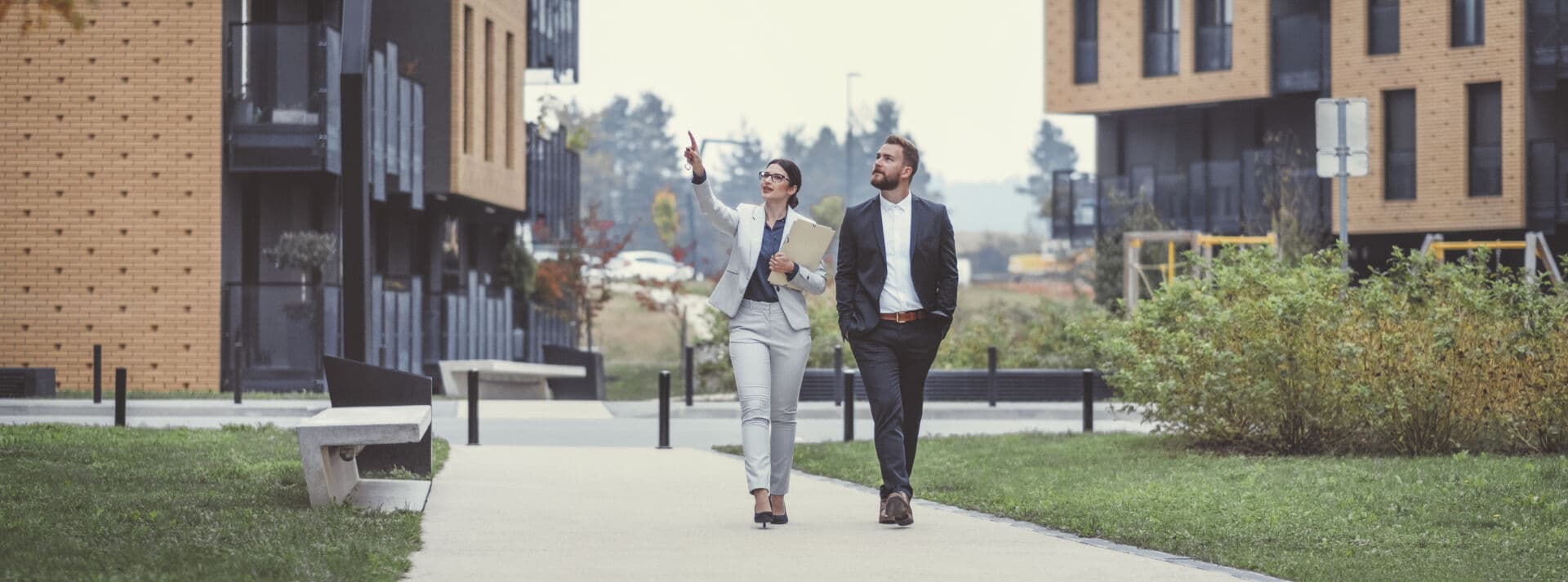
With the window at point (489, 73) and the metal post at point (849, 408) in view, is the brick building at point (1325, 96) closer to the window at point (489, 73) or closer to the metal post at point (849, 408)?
the window at point (489, 73)

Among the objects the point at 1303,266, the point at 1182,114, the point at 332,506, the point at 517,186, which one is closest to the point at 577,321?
the point at 517,186

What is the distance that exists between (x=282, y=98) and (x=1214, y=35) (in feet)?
67.5

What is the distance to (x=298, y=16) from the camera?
30891mm

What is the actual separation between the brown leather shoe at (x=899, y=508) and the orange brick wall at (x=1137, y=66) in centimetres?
3237

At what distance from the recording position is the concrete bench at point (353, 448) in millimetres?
9875

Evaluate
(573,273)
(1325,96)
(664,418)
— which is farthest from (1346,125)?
(573,273)

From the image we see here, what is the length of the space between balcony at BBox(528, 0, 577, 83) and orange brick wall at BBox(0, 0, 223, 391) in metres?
13.9

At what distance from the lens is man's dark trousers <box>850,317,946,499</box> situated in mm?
9891

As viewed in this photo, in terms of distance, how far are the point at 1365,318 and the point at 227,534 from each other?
8.71 metres

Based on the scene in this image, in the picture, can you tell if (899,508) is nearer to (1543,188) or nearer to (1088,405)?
(1088,405)

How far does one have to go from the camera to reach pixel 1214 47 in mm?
42156

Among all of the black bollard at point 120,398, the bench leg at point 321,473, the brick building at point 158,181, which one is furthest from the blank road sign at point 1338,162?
the brick building at point 158,181

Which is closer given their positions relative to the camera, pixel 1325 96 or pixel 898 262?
pixel 898 262

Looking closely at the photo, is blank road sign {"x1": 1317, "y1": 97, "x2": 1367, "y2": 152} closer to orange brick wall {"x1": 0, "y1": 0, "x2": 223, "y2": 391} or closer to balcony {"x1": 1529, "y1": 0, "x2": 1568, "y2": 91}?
orange brick wall {"x1": 0, "y1": 0, "x2": 223, "y2": 391}
